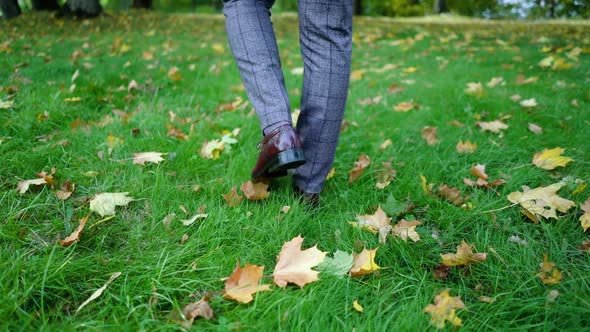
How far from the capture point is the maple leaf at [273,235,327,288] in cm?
97

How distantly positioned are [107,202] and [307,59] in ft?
2.59

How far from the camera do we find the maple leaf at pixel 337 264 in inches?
40.0

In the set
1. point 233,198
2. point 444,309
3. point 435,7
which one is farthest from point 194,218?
point 435,7

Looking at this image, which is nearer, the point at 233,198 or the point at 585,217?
the point at 585,217

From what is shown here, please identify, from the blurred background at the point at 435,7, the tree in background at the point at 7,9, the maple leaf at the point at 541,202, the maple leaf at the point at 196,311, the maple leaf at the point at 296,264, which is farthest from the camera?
the blurred background at the point at 435,7

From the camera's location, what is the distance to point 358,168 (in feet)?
5.40

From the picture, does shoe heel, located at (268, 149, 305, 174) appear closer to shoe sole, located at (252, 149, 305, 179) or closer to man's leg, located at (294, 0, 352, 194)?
shoe sole, located at (252, 149, 305, 179)

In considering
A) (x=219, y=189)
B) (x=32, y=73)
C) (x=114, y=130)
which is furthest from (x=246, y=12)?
(x=32, y=73)

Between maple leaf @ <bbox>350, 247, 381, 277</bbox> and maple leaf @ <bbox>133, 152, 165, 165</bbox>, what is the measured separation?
929 mm

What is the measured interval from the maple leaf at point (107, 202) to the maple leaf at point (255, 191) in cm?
38

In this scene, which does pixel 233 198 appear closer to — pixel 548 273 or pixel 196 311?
pixel 196 311

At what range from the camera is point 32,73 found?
9.27 ft

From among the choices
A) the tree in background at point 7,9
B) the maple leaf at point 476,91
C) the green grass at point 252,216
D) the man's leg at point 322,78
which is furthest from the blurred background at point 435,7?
the man's leg at point 322,78

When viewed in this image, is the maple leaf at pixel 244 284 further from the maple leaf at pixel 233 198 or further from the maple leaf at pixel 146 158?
the maple leaf at pixel 146 158
